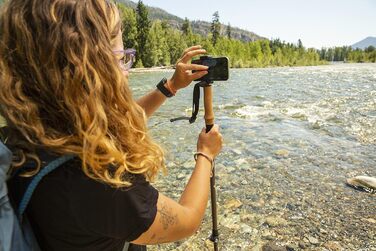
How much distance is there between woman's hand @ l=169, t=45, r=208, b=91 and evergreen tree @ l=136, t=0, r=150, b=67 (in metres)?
68.0

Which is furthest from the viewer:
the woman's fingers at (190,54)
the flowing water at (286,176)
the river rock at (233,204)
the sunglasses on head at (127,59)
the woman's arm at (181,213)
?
the river rock at (233,204)

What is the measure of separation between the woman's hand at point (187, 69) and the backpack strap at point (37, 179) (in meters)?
1.39

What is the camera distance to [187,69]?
281cm

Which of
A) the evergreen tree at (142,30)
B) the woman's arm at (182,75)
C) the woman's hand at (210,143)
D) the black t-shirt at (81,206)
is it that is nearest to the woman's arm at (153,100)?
the woman's arm at (182,75)

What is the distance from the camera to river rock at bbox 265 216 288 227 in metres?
3.98

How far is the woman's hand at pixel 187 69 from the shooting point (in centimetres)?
260

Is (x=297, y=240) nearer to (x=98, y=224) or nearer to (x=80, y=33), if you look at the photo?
(x=98, y=224)

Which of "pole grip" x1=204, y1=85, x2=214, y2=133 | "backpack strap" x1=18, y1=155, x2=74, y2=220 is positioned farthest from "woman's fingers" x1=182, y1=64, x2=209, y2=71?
"backpack strap" x1=18, y1=155, x2=74, y2=220

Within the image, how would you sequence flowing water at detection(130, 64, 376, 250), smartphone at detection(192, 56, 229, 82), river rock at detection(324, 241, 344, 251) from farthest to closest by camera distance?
flowing water at detection(130, 64, 376, 250)
river rock at detection(324, 241, 344, 251)
smartphone at detection(192, 56, 229, 82)

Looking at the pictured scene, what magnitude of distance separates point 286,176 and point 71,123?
4440 millimetres

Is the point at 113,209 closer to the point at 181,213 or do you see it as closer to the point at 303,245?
the point at 181,213

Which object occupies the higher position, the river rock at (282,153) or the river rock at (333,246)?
the river rock at (282,153)

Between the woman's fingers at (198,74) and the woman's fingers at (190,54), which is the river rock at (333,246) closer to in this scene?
the woman's fingers at (198,74)

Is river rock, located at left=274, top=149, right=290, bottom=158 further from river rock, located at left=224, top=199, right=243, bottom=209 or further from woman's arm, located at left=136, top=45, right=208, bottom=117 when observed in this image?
woman's arm, located at left=136, top=45, right=208, bottom=117
